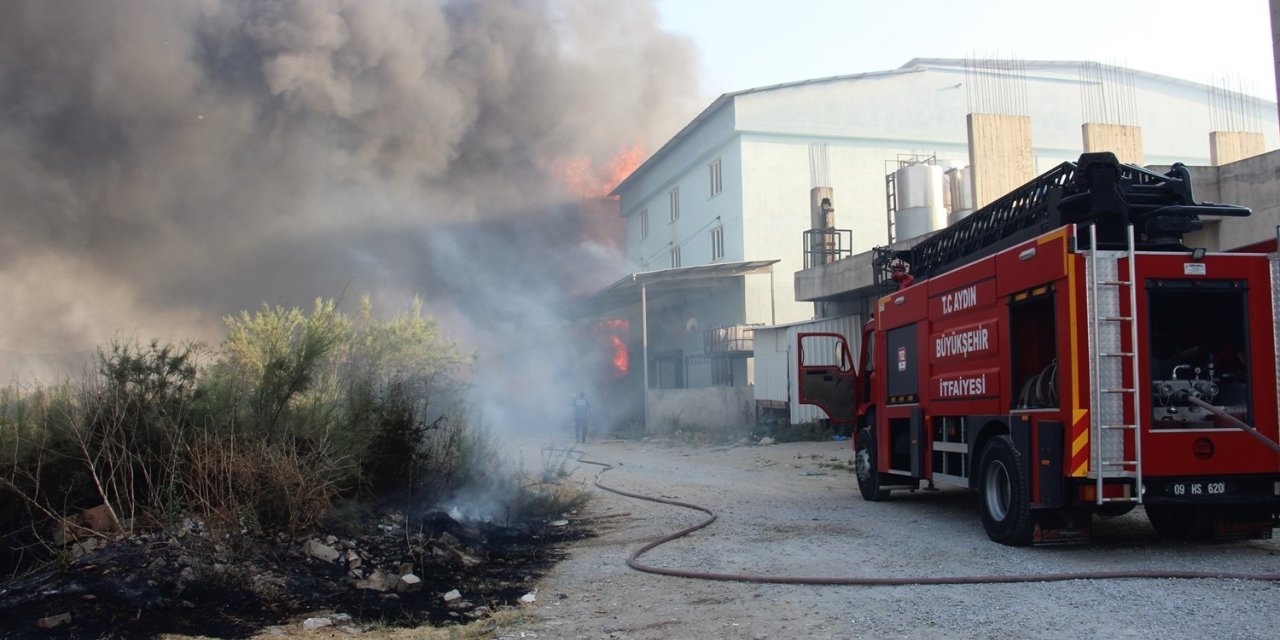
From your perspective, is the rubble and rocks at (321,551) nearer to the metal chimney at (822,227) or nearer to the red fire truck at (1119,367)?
the red fire truck at (1119,367)

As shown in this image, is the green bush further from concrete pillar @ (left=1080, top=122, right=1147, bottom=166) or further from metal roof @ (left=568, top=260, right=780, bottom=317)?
metal roof @ (left=568, top=260, right=780, bottom=317)

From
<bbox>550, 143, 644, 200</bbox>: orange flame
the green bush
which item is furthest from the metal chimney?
the green bush

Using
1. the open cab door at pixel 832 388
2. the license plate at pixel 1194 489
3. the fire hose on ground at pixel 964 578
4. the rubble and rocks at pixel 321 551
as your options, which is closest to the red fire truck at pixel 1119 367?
the license plate at pixel 1194 489

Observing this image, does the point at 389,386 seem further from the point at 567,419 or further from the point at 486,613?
the point at 567,419

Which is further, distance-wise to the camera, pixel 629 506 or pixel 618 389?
pixel 618 389

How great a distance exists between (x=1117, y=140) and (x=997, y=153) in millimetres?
3767

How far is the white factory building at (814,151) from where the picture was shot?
117 ft

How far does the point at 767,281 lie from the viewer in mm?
35625

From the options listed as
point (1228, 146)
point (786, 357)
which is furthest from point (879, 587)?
point (1228, 146)

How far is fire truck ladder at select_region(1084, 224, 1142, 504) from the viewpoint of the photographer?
720 centimetres

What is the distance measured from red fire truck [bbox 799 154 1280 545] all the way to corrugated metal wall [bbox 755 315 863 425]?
606 inches

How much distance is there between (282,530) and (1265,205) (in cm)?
1458

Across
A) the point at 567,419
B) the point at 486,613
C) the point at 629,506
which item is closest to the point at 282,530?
the point at 486,613

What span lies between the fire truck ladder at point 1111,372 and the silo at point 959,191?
718 inches
